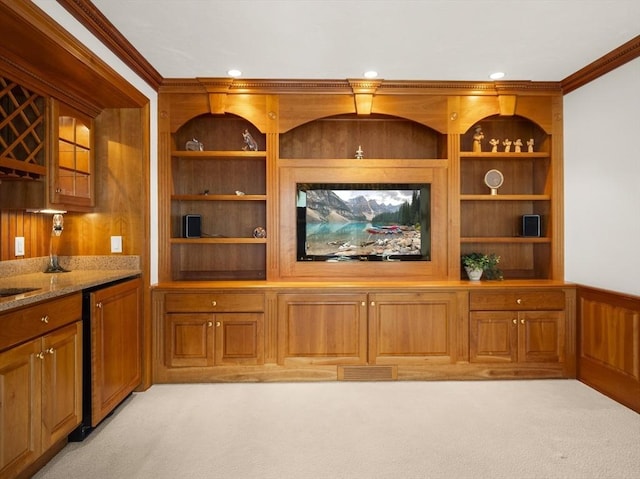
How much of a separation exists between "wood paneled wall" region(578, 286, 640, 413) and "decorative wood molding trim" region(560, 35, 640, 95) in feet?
5.75

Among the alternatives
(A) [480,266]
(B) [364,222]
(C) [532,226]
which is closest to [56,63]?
(B) [364,222]

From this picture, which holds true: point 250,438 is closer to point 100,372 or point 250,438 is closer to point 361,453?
point 361,453

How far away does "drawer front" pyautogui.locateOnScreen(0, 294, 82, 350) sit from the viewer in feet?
6.39

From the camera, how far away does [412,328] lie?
12.0 ft

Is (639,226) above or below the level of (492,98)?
below

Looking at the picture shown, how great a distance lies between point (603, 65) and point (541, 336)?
2.26 metres

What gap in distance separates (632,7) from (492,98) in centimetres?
138

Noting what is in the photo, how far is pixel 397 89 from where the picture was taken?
3830 mm

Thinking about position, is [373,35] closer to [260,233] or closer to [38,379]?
[260,233]

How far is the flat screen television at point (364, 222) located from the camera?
3967 mm

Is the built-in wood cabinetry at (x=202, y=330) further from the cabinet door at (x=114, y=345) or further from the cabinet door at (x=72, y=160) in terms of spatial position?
the cabinet door at (x=72, y=160)

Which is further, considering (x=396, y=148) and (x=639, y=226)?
(x=396, y=148)

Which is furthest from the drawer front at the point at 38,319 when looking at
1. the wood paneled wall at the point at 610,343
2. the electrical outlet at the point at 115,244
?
the wood paneled wall at the point at 610,343

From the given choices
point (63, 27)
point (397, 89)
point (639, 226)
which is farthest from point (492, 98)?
point (63, 27)
